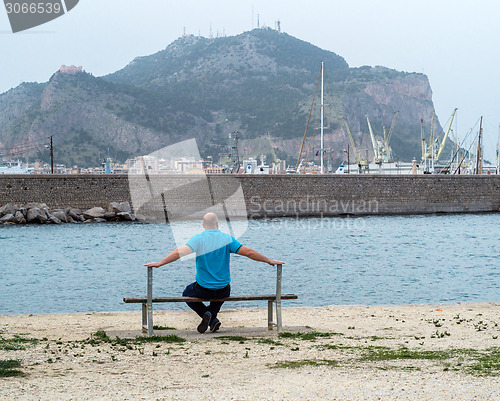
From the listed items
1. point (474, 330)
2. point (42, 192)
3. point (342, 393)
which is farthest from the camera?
point (42, 192)

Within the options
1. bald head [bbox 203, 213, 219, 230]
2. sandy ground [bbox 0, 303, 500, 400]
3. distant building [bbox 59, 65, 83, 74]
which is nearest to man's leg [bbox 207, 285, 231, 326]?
sandy ground [bbox 0, 303, 500, 400]

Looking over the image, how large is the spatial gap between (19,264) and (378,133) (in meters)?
173

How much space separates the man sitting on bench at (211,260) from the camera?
23.5 ft

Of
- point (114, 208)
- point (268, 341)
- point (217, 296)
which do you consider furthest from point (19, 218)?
point (268, 341)

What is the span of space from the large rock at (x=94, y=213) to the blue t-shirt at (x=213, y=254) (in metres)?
34.1

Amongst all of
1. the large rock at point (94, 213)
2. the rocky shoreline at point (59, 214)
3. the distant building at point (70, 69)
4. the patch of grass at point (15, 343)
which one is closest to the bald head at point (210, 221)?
the patch of grass at point (15, 343)

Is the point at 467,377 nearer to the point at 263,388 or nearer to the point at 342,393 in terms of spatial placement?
the point at 342,393

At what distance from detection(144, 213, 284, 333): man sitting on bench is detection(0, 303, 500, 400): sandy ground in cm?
→ 32

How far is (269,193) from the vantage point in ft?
149

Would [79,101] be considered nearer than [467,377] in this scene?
No

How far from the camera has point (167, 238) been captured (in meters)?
31.6

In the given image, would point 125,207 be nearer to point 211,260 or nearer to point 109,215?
point 109,215

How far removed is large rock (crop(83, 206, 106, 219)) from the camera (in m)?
40.6

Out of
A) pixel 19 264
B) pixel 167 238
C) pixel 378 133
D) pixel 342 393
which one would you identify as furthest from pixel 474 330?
pixel 378 133
